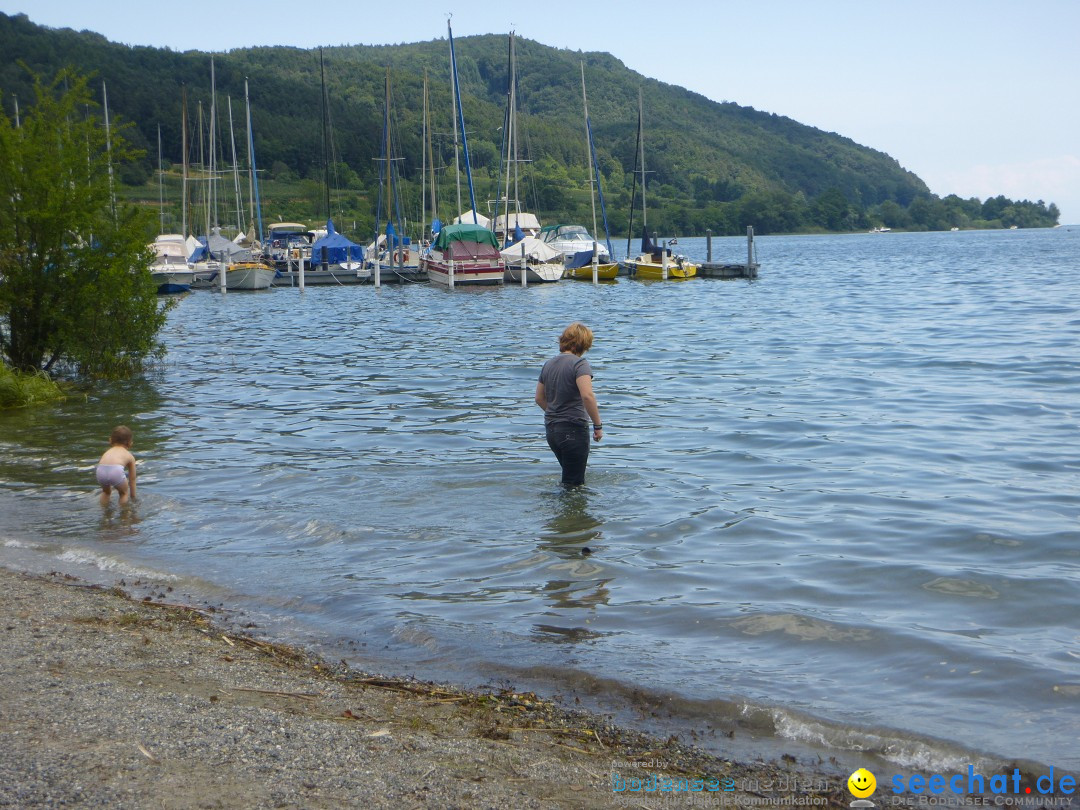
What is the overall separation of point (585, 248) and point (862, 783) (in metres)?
58.6

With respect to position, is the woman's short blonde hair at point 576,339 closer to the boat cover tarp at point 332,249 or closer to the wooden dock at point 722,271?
the wooden dock at point 722,271

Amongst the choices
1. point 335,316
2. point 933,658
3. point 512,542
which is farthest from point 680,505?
point 335,316

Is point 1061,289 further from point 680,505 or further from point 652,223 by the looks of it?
point 652,223

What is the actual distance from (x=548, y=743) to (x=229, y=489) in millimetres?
7618

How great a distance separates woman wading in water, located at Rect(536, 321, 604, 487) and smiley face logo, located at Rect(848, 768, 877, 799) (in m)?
4.98

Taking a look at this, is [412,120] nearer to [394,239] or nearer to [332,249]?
[394,239]

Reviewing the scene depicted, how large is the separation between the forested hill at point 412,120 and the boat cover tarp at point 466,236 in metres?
24.8

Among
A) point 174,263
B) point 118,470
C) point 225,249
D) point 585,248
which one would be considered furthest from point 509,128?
point 118,470

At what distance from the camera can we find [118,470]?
35.3ft

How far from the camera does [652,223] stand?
154 meters

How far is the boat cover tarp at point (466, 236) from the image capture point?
51969 millimetres

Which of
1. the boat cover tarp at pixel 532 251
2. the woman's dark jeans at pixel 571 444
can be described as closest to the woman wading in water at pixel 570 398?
the woman's dark jeans at pixel 571 444

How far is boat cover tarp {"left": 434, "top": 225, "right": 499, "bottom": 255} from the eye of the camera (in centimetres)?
5197

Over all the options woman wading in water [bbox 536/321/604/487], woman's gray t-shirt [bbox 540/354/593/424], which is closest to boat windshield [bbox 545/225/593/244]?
woman wading in water [bbox 536/321/604/487]
